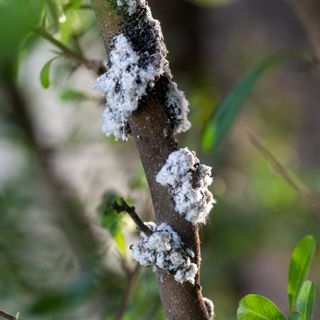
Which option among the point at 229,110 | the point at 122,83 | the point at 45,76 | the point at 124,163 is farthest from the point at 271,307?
the point at 124,163

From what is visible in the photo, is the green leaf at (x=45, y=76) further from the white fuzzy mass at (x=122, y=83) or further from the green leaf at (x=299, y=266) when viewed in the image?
the green leaf at (x=299, y=266)

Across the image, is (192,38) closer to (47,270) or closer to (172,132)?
(47,270)

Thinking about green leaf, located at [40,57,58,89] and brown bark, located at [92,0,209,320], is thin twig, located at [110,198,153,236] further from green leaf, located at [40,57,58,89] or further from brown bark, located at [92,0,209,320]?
green leaf, located at [40,57,58,89]

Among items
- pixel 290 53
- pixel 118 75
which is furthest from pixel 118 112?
pixel 290 53

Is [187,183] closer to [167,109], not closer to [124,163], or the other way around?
[167,109]

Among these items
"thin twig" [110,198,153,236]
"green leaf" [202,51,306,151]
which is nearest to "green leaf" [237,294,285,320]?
"thin twig" [110,198,153,236]
